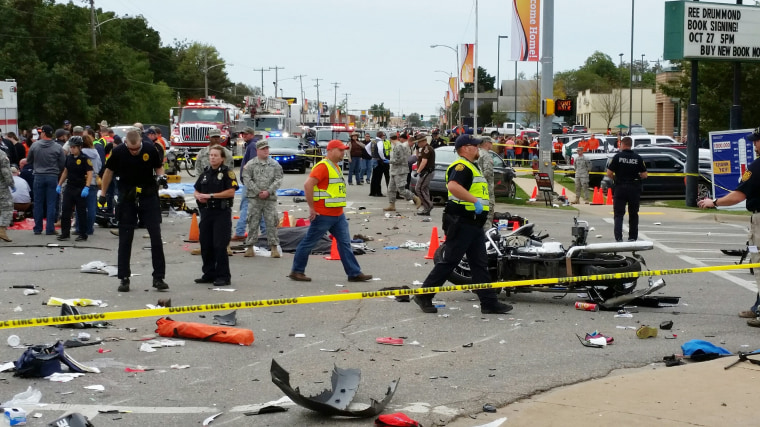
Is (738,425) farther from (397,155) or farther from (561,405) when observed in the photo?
(397,155)

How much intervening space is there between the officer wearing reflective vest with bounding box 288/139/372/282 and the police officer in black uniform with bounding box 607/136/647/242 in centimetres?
573

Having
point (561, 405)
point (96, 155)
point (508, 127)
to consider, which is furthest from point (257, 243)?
point (508, 127)

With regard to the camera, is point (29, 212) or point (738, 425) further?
point (29, 212)

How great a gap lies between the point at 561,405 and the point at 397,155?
1573cm

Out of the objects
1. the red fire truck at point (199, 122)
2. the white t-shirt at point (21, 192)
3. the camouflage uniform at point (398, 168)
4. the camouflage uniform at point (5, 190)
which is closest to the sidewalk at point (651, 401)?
the camouflage uniform at point (5, 190)

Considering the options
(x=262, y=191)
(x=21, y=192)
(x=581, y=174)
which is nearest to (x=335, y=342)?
(x=262, y=191)

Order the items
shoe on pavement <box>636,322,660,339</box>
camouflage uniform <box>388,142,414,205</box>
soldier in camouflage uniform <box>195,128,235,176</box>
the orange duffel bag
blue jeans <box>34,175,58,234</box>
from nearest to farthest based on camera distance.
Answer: the orange duffel bag
shoe on pavement <box>636,322,660,339</box>
soldier in camouflage uniform <box>195,128,235,176</box>
blue jeans <box>34,175,58,234</box>
camouflage uniform <box>388,142,414,205</box>

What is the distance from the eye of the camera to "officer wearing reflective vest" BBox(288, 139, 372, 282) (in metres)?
11.8

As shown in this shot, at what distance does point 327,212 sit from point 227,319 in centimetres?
290

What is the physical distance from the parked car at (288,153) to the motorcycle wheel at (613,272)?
26.8 metres

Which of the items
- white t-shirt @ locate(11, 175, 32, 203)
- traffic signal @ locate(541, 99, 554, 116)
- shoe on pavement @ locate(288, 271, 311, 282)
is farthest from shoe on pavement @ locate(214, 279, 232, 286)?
→ traffic signal @ locate(541, 99, 554, 116)

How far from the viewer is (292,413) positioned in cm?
632

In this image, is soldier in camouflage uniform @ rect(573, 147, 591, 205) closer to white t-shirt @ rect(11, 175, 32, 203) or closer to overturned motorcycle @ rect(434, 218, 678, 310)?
white t-shirt @ rect(11, 175, 32, 203)

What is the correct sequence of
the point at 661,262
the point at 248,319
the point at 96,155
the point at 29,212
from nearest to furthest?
the point at 248,319, the point at 661,262, the point at 96,155, the point at 29,212
